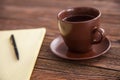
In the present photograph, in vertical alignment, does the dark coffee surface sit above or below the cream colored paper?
above

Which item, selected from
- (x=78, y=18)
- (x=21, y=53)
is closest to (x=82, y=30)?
(x=78, y=18)

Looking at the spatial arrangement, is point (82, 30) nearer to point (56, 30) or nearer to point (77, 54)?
point (77, 54)

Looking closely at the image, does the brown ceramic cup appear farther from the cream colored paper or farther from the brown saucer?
the cream colored paper

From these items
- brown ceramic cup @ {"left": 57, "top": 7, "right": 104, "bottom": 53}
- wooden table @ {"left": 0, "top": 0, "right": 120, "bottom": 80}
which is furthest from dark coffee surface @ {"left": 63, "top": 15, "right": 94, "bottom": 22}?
wooden table @ {"left": 0, "top": 0, "right": 120, "bottom": 80}

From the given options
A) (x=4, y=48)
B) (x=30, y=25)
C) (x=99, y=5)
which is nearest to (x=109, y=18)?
(x=99, y=5)

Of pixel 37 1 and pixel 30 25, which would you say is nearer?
pixel 30 25

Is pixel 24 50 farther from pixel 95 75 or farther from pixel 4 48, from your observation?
pixel 95 75

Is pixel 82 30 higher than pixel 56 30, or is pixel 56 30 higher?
pixel 82 30
